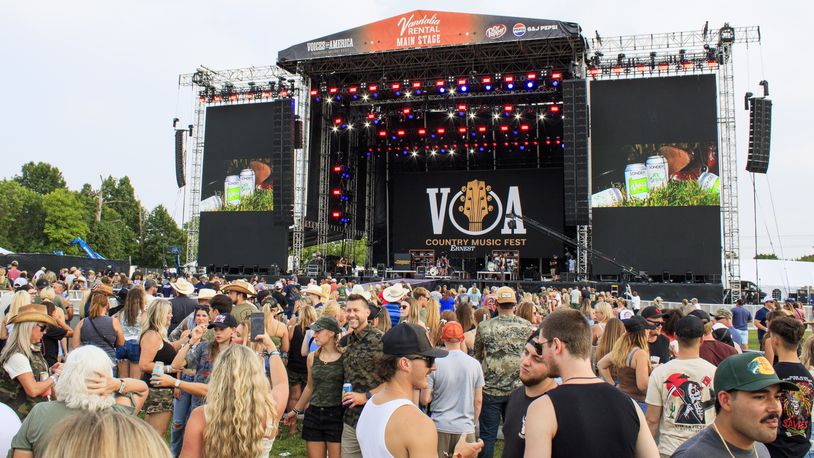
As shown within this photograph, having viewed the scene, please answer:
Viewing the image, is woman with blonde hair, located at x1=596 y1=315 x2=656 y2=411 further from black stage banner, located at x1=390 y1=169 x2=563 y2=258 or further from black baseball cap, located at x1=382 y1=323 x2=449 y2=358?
black stage banner, located at x1=390 y1=169 x2=563 y2=258

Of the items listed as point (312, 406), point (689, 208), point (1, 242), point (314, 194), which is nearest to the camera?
point (312, 406)

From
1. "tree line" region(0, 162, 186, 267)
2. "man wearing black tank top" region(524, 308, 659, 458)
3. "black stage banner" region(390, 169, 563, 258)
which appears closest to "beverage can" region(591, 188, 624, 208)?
"black stage banner" region(390, 169, 563, 258)

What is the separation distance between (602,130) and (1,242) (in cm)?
4647

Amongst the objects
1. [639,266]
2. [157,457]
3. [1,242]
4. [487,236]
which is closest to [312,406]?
[157,457]

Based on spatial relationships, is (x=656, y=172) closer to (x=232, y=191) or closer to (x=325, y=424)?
(x=232, y=191)

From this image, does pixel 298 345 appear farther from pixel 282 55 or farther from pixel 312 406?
pixel 282 55

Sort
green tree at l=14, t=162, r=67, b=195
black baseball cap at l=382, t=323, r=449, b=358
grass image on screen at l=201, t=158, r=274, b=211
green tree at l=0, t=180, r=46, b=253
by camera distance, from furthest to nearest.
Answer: green tree at l=14, t=162, r=67, b=195, green tree at l=0, t=180, r=46, b=253, grass image on screen at l=201, t=158, r=274, b=211, black baseball cap at l=382, t=323, r=449, b=358

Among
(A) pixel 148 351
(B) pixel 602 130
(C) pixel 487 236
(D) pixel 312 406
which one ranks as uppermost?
(B) pixel 602 130

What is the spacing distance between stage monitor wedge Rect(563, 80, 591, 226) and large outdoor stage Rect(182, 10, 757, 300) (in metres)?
0.05

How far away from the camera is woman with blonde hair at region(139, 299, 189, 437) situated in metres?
4.69

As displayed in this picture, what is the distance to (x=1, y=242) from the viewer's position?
158 ft

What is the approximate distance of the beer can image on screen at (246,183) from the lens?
2745 centimetres

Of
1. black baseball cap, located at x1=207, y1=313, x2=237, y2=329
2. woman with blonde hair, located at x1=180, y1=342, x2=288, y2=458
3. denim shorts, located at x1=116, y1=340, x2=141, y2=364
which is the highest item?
black baseball cap, located at x1=207, y1=313, x2=237, y2=329

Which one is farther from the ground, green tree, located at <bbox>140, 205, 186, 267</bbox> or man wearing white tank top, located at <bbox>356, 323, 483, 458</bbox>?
green tree, located at <bbox>140, 205, 186, 267</bbox>
